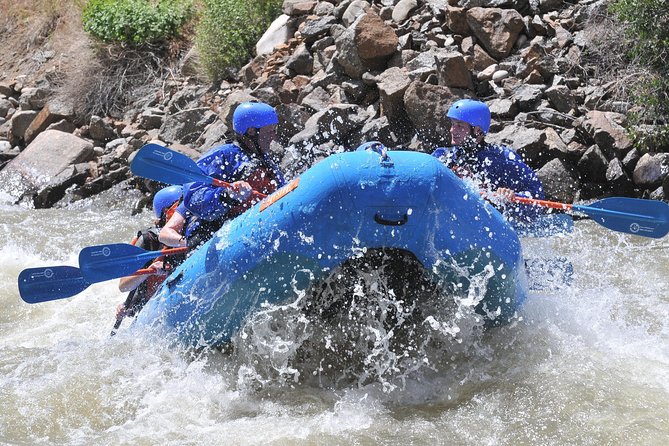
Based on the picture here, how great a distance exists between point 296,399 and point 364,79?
4.98m

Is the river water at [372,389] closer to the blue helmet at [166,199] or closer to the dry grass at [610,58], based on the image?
the blue helmet at [166,199]

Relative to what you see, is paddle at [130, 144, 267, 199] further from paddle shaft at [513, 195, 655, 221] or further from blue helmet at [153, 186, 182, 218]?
paddle shaft at [513, 195, 655, 221]

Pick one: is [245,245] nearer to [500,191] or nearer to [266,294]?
[266,294]

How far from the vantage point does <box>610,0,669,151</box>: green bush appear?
6.93 metres

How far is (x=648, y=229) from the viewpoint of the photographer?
→ 14.9ft

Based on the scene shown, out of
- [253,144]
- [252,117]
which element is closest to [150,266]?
[253,144]

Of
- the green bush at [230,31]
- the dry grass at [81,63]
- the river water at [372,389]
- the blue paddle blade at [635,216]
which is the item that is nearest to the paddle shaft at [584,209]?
the blue paddle blade at [635,216]

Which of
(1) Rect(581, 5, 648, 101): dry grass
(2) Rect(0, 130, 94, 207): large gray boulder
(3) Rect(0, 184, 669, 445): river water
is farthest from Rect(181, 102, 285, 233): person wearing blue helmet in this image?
(2) Rect(0, 130, 94, 207): large gray boulder

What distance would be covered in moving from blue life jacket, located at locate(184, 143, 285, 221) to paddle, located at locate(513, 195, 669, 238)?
4.42ft

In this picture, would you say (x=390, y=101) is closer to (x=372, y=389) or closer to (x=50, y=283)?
(x=50, y=283)

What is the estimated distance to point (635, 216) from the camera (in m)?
4.50

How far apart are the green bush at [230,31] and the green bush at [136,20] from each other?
1216 millimetres

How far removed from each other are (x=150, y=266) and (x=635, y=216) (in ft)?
→ 8.86

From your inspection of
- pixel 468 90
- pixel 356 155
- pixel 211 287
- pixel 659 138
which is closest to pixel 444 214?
pixel 356 155
